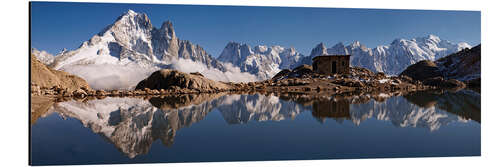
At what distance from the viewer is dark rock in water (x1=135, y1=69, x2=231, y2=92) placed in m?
21.8

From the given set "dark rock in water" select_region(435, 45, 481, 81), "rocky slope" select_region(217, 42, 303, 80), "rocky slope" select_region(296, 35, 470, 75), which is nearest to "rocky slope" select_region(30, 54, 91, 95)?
"rocky slope" select_region(217, 42, 303, 80)

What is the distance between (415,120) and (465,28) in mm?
4815

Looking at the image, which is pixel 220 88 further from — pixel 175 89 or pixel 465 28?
pixel 465 28

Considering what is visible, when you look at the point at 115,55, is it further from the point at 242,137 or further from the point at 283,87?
the point at 242,137

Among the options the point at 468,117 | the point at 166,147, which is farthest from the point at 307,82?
the point at 166,147

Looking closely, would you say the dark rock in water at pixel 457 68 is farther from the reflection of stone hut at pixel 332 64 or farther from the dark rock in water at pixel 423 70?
the reflection of stone hut at pixel 332 64

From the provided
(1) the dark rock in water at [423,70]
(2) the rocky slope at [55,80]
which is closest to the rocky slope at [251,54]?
(2) the rocky slope at [55,80]

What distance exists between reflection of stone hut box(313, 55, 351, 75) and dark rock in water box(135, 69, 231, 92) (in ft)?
48.7

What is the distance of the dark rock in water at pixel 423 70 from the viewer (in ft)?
133

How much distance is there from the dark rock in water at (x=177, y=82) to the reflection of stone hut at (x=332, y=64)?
584 inches

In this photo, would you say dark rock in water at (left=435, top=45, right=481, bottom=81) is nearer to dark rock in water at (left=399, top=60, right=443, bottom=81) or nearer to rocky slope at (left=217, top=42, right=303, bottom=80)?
dark rock in water at (left=399, top=60, right=443, bottom=81)

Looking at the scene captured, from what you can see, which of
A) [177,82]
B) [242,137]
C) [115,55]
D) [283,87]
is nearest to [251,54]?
[283,87]

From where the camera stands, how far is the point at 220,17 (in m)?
10.6

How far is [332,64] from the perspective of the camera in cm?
3428
